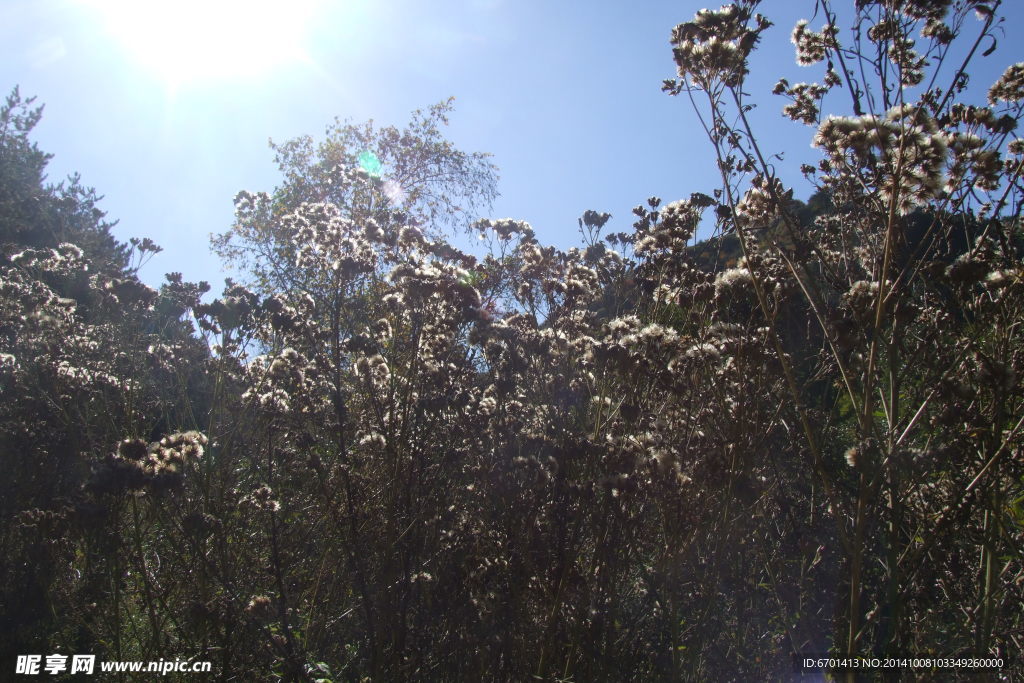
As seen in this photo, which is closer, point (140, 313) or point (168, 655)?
point (168, 655)

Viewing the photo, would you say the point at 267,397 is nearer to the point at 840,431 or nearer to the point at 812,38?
the point at 812,38

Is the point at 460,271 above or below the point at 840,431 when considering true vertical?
above

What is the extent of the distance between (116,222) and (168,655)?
81.1 feet

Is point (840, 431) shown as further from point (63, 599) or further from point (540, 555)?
point (63, 599)

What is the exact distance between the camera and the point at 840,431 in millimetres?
4445

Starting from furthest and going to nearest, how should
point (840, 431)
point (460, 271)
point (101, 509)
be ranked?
point (840, 431) < point (460, 271) < point (101, 509)

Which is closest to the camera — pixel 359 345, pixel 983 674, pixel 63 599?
pixel 983 674

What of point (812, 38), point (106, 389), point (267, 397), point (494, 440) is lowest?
point (494, 440)

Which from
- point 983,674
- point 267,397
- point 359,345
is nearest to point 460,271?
point 359,345

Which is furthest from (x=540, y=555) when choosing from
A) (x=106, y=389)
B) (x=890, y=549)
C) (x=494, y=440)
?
(x=106, y=389)

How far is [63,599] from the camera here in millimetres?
3734

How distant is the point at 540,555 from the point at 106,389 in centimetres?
363

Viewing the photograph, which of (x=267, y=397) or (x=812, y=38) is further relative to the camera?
(x=267, y=397)

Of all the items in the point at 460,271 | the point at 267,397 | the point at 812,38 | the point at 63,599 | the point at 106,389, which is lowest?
the point at 63,599
